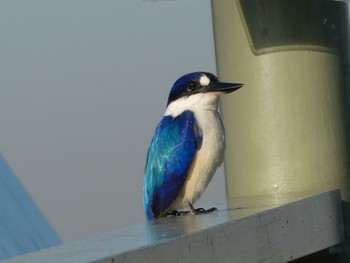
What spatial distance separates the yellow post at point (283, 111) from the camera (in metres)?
3.76

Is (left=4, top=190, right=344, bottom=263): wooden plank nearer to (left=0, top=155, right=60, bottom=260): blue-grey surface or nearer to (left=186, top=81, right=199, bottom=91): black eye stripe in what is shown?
(left=186, top=81, right=199, bottom=91): black eye stripe

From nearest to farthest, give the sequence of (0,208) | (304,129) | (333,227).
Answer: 1. (333,227)
2. (304,129)
3. (0,208)

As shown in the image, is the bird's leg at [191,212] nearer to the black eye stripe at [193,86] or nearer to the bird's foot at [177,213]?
the bird's foot at [177,213]

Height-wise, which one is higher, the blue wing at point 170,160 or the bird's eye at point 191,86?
the bird's eye at point 191,86

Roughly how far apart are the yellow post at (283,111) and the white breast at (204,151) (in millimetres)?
→ 308

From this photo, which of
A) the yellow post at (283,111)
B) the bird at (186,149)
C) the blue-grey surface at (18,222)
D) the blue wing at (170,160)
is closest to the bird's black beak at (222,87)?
the bird at (186,149)

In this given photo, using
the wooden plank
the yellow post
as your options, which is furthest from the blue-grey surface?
the wooden plank

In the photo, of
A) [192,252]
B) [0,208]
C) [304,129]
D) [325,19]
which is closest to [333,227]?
[304,129]

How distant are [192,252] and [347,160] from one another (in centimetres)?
148

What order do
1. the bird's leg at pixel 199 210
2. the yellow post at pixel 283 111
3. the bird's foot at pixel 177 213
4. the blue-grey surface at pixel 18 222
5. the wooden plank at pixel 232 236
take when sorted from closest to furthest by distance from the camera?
the wooden plank at pixel 232 236, the bird's leg at pixel 199 210, the bird's foot at pixel 177 213, the yellow post at pixel 283 111, the blue-grey surface at pixel 18 222

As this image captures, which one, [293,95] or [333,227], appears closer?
[333,227]

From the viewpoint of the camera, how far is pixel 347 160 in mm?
3840

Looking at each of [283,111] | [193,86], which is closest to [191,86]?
[193,86]

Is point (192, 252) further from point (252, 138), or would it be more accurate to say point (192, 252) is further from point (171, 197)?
point (252, 138)
